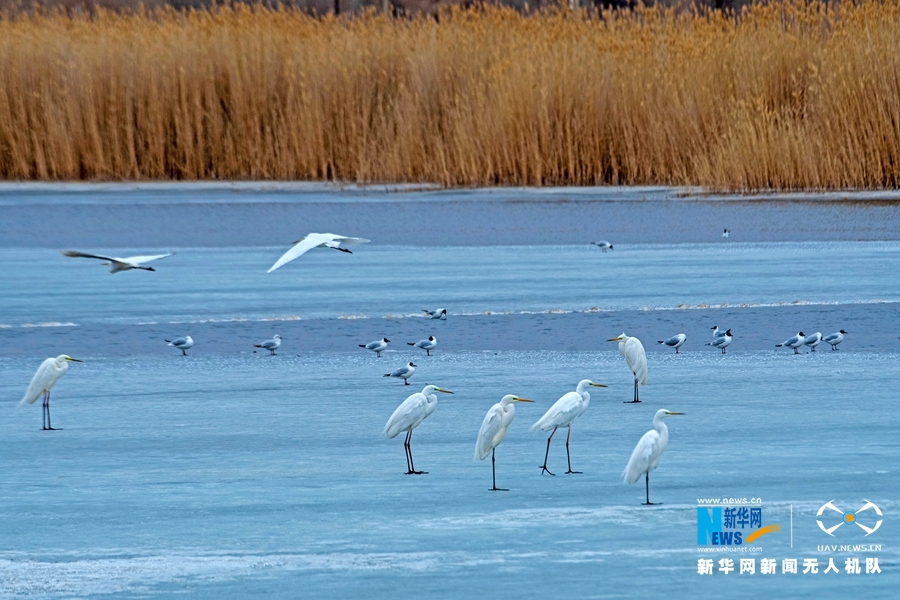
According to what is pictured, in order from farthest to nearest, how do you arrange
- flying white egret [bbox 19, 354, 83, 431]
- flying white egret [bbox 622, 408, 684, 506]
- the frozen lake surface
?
flying white egret [bbox 19, 354, 83, 431]
flying white egret [bbox 622, 408, 684, 506]
the frozen lake surface

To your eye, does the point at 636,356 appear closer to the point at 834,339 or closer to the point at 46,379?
the point at 834,339

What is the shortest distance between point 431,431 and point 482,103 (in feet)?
27.5

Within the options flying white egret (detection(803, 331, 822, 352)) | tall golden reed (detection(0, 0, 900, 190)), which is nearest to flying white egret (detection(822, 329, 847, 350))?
flying white egret (detection(803, 331, 822, 352))

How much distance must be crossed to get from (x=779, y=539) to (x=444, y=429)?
4.40ft

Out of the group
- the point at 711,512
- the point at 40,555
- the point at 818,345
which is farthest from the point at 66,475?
the point at 818,345

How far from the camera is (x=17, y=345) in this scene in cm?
550

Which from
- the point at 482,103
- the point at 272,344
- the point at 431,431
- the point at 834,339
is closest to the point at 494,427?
the point at 431,431

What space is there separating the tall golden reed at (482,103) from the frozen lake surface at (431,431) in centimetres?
367

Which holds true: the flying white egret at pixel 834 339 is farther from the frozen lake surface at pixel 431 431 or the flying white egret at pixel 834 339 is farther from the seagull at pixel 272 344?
the seagull at pixel 272 344

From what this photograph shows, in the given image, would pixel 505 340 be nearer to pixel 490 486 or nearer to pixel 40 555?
pixel 490 486

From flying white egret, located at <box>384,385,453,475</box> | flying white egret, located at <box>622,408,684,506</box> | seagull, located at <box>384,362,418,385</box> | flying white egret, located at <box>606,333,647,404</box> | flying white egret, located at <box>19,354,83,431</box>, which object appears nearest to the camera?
flying white egret, located at <box>622,408,684,506</box>

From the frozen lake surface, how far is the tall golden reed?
367 centimetres

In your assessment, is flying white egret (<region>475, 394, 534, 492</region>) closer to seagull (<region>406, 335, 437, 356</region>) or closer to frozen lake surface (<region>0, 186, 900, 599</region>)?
frozen lake surface (<region>0, 186, 900, 599</region>)

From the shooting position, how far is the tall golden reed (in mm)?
11164
